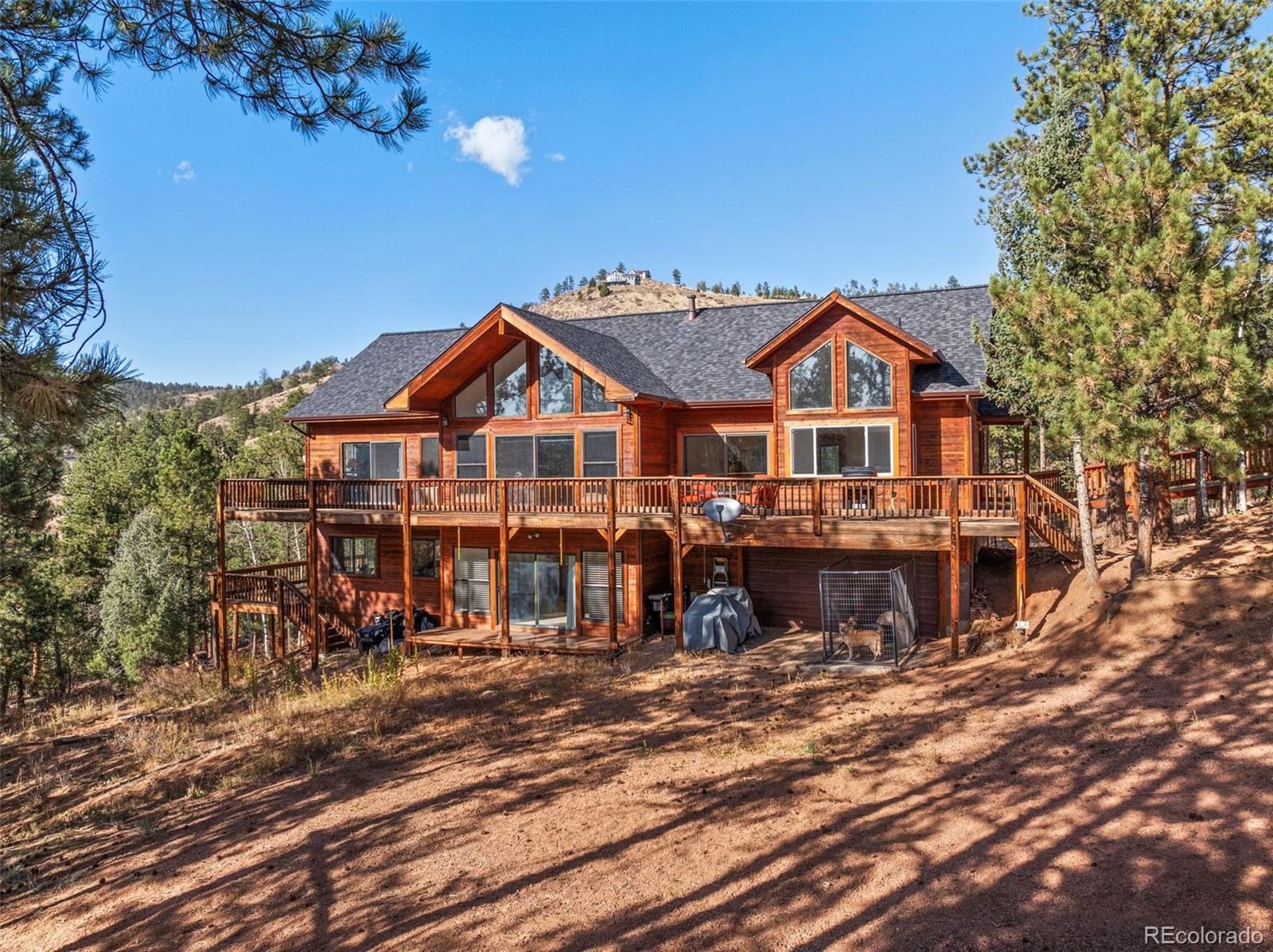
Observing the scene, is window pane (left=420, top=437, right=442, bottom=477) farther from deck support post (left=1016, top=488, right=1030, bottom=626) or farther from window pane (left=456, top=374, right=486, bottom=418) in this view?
deck support post (left=1016, top=488, right=1030, bottom=626)

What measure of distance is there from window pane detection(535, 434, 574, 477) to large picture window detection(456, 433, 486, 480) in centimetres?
161

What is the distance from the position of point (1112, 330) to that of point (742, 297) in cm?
12293

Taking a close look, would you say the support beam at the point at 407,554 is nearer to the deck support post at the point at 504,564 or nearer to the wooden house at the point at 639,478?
the wooden house at the point at 639,478

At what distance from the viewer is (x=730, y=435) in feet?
63.5

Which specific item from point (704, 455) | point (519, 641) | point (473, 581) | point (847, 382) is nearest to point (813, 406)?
point (847, 382)

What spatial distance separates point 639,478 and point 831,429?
4.62 metres

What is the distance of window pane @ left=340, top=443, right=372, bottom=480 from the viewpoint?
72.0 ft

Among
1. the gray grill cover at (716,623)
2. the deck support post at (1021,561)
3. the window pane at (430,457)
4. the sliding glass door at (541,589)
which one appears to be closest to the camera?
the deck support post at (1021,561)

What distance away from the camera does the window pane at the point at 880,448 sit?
1708 cm

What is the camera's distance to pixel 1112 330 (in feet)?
40.4

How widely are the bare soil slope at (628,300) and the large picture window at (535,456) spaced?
91.1 metres

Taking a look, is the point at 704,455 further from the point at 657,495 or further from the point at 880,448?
the point at 880,448

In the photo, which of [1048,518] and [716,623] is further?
[716,623]

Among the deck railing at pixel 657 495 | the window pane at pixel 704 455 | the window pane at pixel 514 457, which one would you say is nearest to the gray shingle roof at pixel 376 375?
the deck railing at pixel 657 495
